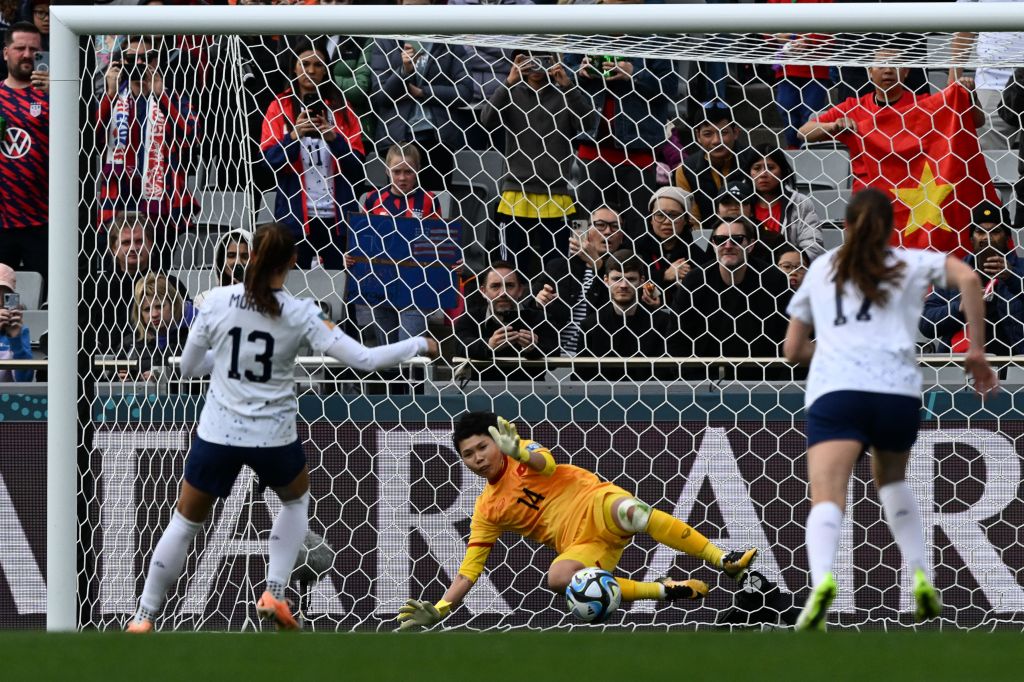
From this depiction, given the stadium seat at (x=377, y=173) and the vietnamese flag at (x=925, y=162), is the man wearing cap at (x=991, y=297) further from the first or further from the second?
the stadium seat at (x=377, y=173)

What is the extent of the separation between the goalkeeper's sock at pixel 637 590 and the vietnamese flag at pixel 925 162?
187cm

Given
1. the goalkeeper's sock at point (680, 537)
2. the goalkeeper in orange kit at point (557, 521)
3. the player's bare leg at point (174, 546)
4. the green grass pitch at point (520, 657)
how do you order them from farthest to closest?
1. the goalkeeper's sock at point (680, 537)
2. the goalkeeper in orange kit at point (557, 521)
3. the player's bare leg at point (174, 546)
4. the green grass pitch at point (520, 657)

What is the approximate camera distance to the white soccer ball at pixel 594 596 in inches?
243

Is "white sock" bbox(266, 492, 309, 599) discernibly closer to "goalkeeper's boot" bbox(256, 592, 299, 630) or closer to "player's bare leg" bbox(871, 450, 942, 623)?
"goalkeeper's boot" bbox(256, 592, 299, 630)

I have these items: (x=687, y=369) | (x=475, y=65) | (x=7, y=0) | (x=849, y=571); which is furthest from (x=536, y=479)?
(x=7, y=0)

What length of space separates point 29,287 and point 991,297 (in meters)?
4.62

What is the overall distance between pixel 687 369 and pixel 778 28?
155 centimetres

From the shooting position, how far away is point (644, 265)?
22.4 ft

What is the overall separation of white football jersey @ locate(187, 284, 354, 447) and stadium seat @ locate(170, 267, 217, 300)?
4.49ft

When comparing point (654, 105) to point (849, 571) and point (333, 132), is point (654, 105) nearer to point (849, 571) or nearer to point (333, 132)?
point (333, 132)

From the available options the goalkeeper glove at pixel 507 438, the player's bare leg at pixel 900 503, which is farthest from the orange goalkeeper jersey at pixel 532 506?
the player's bare leg at pixel 900 503

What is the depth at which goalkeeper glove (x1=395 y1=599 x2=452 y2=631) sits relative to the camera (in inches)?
249

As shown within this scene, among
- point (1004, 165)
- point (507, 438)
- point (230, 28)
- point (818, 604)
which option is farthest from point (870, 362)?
point (230, 28)

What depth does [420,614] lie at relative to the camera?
20.7ft
